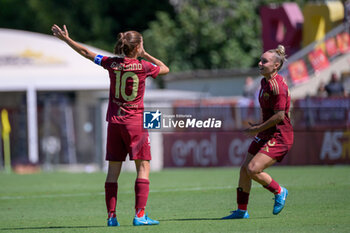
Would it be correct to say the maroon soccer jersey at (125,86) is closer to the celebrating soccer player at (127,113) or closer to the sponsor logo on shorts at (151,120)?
the celebrating soccer player at (127,113)

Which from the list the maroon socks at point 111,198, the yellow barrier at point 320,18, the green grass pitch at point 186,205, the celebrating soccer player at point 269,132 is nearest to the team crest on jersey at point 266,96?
the celebrating soccer player at point 269,132

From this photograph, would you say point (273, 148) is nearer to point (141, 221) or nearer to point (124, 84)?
point (141, 221)

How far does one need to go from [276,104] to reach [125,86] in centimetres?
167

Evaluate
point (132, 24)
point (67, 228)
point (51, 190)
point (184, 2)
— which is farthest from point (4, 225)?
point (132, 24)

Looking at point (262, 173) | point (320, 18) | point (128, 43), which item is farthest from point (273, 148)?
point (320, 18)

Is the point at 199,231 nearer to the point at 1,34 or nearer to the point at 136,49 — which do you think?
the point at 136,49

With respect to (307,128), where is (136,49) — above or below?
above

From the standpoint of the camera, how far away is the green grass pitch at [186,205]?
7.80 meters

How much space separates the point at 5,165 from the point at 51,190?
1031cm

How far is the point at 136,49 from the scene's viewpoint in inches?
308

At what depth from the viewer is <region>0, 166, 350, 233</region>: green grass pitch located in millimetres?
7805

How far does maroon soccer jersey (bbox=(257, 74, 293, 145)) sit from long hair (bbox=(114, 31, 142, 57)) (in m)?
1.53

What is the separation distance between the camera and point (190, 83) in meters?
33.1

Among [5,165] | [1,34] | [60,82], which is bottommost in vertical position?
[5,165]
